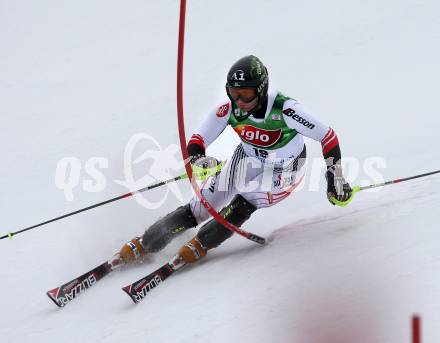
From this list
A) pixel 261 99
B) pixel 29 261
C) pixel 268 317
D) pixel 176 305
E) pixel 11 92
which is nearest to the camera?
pixel 268 317

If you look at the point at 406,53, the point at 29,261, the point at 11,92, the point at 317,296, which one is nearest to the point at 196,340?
the point at 317,296

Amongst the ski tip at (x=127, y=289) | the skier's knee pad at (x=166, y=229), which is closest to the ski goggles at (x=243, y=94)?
the skier's knee pad at (x=166, y=229)

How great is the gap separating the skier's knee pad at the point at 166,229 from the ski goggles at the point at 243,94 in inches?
42.4

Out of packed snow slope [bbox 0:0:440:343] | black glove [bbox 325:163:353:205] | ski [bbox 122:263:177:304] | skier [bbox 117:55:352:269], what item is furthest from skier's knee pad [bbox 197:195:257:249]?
black glove [bbox 325:163:353:205]

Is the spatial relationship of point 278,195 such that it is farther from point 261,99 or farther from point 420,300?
point 420,300

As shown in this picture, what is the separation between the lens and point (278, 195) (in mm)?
5047

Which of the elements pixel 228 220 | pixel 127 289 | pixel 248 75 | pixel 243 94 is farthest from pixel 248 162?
pixel 127 289

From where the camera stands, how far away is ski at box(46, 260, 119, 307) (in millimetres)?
4807

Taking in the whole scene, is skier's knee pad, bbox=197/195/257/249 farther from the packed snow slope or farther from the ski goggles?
the ski goggles

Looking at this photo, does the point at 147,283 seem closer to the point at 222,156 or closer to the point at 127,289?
the point at 127,289

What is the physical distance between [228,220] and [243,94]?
102 cm

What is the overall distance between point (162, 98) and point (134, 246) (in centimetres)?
433

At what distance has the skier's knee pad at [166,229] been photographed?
511cm

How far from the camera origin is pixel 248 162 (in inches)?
202
